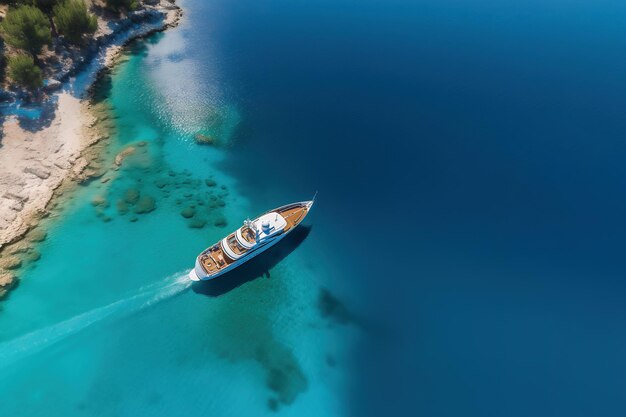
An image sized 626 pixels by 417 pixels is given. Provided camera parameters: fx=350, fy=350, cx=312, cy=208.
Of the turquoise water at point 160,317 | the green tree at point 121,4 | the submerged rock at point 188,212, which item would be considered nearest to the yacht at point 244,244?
the turquoise water at point 160,317

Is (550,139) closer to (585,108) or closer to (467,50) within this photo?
(585,108)

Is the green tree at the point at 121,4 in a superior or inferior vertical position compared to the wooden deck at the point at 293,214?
superior

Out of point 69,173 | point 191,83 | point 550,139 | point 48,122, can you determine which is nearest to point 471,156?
point 550,139

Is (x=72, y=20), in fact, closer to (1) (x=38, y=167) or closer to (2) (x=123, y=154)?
(2) (x=123, y=154)

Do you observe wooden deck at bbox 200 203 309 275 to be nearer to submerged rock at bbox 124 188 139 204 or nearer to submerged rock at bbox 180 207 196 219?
submerged rock at bbox 180 207 196 219

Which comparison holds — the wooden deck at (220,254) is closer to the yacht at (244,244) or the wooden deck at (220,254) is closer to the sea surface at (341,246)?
the yacht at (244,244)

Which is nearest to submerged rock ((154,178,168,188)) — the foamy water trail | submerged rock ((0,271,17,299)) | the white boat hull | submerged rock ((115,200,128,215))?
submerged rock ((115,200,128,215))

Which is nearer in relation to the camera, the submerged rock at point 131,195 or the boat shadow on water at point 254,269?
the boat shadow on water at point 254,269
